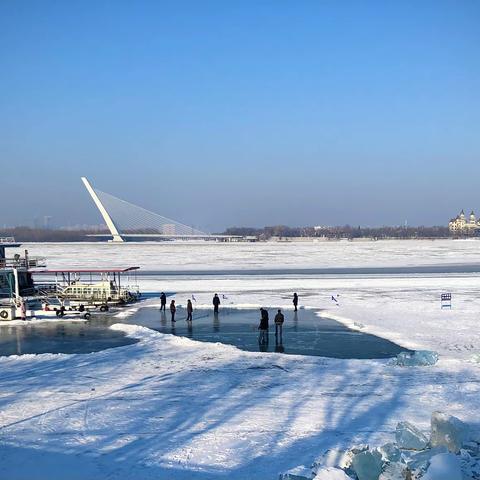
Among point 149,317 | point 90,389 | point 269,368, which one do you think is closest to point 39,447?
point 90,389

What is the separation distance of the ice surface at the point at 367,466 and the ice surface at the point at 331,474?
181 millimetres

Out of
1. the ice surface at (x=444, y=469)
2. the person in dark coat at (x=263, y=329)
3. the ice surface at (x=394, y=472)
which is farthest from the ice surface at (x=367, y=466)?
the person in dark coat at (x=263, y=329)

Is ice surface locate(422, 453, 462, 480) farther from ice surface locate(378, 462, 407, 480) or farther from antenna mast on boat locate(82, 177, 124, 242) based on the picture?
antenna mast on boat locate(82, 177, 124, 242)

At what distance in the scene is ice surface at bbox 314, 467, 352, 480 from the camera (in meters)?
6.27

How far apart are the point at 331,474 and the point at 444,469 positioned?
1242 millimetres

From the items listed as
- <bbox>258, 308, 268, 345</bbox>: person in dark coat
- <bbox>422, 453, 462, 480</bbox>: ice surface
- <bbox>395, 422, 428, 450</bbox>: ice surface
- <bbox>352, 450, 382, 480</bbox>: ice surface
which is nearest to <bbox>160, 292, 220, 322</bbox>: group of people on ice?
<bbox>258, 308, 268, 345</bbox>: person in dark coat

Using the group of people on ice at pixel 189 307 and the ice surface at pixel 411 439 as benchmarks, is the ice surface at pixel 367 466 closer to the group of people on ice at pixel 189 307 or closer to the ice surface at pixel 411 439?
the ice surface at pixel 411 439

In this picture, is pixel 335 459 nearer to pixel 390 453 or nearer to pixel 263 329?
pixel 390 453

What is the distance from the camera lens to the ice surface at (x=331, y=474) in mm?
6270

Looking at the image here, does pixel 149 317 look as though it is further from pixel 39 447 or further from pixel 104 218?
pixel 104 218

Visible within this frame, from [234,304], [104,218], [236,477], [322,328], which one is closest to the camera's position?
[236,477]

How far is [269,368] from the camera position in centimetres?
1265

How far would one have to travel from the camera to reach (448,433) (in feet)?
23.9

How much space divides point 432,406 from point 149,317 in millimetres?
13224
